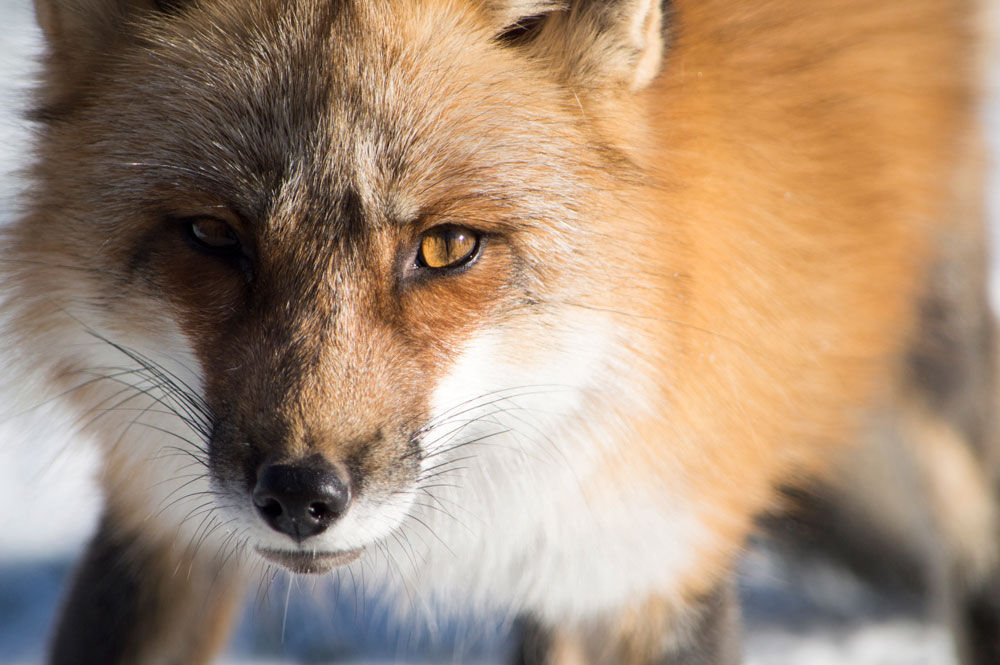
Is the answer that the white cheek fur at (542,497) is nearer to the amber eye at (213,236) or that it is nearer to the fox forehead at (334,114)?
the fox forehead at (334,114)

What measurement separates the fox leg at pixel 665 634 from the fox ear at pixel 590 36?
1111mm

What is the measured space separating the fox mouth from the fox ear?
2.94 feet

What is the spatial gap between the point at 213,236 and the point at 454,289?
0.39 metres

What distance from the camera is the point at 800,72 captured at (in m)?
2.28

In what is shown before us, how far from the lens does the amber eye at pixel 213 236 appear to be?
1646mm

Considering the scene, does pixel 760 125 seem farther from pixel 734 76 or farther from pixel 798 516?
pixel 798 516

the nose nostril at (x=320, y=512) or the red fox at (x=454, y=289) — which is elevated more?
the red fox at (x=454, y=289)

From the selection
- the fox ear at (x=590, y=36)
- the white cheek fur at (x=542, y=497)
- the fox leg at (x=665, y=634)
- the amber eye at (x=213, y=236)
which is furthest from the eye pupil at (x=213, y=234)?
the fox leg at (x=665, y=634)

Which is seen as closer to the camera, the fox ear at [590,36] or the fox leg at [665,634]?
the fox ear at [590,36]

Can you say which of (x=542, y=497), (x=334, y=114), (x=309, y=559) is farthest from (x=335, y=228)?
(x=542, y=497)

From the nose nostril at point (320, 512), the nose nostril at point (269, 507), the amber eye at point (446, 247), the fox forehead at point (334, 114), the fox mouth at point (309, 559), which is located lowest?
the fox mouth at point (309, 559)

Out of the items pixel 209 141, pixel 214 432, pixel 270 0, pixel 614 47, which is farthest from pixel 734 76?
pixel 214 432

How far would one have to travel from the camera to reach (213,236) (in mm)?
1655

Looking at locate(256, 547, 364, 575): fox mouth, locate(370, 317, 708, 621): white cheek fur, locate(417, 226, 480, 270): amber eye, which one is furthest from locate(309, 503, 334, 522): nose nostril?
locate(417, 226, 480, 270): amber eye
